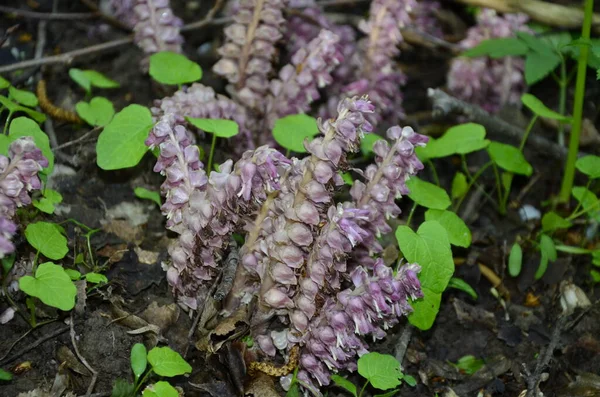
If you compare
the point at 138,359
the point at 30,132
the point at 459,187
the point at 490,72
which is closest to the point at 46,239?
the point at 30,132

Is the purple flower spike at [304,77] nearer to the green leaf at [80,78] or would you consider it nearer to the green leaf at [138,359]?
the green leaf at [80,78]

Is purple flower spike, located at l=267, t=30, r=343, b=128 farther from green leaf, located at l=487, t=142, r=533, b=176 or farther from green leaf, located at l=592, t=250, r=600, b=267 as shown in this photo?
green leaf, located at l=592, t=250, r=600, b=267

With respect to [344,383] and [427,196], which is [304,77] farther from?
[344,383]

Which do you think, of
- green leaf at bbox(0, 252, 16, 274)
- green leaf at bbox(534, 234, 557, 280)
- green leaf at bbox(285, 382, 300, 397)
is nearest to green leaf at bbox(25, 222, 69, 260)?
green leaf at bbox(0, 252, 16, 274)

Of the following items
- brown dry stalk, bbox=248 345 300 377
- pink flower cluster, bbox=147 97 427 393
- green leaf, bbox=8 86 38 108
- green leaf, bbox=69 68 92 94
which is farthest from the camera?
green leaf, bbox=69 68 92 94

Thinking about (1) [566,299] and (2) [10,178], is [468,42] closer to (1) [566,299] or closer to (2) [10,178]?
(1) [566,299]

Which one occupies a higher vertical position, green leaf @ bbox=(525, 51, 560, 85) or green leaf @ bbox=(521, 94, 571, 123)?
green leaf @ bbox=(525, 51, 560, 85)
